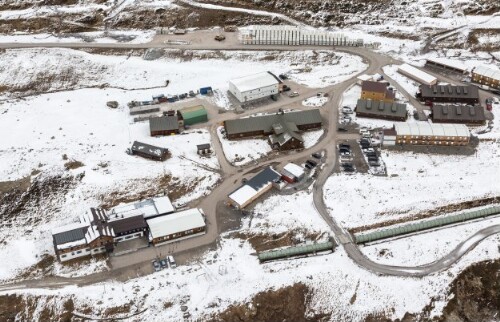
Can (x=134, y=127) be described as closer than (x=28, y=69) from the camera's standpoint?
Yes

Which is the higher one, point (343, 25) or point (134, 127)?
point (343, 25)

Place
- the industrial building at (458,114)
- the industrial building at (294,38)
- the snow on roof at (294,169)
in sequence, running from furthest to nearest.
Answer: the industrial building at (294,38) → the industrial building at (458,114) → the snow on roof at (294,169)

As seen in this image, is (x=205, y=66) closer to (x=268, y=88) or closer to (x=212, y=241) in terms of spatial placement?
(x=268, y=88)

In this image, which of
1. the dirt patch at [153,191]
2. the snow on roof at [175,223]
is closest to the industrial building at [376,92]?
the dirt patch at [153,191]

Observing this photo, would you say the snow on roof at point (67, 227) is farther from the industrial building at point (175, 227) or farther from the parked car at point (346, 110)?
the parked car at point (346, 110)

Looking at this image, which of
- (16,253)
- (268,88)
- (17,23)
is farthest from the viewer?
(17,23)

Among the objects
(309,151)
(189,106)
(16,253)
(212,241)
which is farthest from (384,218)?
(16,253)
